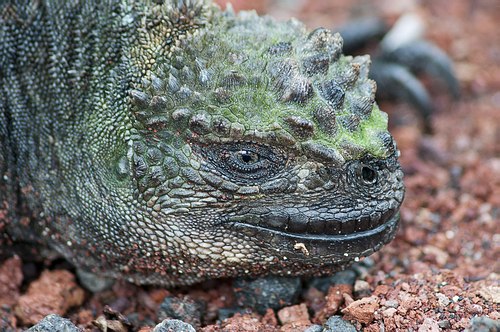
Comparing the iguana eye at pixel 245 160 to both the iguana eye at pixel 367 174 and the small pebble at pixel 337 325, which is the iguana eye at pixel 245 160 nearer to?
the iguana eye at pixel 367 174

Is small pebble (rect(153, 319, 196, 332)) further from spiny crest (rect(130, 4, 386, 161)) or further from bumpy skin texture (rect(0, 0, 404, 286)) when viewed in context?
spiny crest (rect(130, 4, 386, 161))

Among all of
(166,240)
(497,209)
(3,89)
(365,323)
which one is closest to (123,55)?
(3,89)

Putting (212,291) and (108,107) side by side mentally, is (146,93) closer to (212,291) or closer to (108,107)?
(108,107)

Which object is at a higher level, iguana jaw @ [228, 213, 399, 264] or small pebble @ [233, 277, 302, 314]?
iguana jaw @ [228, 213, 399, 264]

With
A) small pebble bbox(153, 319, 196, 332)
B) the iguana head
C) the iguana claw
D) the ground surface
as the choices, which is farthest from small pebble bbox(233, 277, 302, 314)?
the iguana claw

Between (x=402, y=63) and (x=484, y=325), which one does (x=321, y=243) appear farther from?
(x=402, y=63)

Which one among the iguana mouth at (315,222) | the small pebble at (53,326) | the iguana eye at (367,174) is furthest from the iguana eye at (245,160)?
the small pebble at (53,326)
